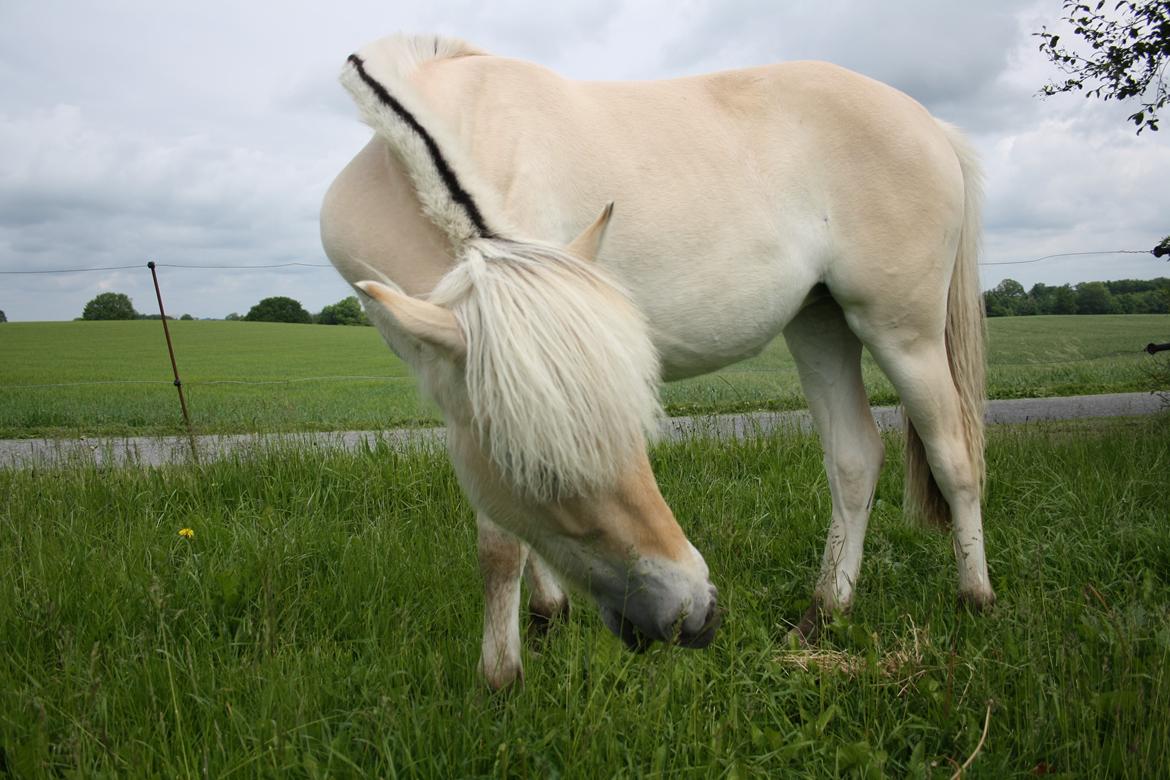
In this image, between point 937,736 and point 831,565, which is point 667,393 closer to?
point 831,565

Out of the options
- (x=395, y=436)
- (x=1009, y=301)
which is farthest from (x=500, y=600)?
(x=1009, y=301)

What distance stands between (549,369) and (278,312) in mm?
54282

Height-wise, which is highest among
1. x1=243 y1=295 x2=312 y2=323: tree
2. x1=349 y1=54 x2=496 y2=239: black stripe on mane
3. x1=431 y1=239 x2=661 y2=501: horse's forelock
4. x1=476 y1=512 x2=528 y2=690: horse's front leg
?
x1=243 y1=295 x2=312 y2=323: tree

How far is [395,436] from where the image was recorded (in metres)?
7.66

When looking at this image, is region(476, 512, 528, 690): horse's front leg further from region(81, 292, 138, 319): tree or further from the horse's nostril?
region(81, 292, 138, 319): tree

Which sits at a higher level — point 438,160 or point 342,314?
→ point 342,314

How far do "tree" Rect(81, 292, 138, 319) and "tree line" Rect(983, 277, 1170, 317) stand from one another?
40831mm

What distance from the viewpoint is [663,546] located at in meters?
1.86

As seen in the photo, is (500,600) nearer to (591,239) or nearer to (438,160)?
(591,239)

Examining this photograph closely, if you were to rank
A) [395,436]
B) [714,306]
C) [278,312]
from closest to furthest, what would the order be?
[714,306] < [395,436] < [278,312]

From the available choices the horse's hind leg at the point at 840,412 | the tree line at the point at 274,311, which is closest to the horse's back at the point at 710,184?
the horse's hind leg at the point at 840,412

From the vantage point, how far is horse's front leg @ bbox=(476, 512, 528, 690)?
2.54 metres

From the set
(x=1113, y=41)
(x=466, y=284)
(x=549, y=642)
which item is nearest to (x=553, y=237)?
(x=466, y=284)

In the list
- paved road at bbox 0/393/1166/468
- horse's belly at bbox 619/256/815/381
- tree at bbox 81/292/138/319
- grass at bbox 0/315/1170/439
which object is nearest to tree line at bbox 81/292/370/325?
tree at bbox 81/292/138/319
